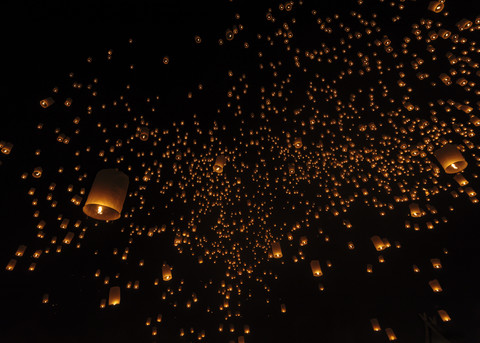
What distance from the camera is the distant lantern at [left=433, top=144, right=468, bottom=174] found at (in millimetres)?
4039

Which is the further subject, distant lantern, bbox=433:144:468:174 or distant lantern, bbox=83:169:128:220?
distant lantern, bbox=433:144:468:174

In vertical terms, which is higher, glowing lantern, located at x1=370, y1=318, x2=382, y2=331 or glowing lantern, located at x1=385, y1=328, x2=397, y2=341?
glowing lantern, located at x1=370, y1=318, x2=382, y2=331

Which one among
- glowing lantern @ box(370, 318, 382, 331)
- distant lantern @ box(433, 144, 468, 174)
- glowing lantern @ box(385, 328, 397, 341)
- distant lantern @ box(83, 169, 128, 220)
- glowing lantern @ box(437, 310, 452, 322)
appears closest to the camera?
A: distant lantern @ box(83, 169, 128, 220)

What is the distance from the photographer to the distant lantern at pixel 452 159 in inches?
159

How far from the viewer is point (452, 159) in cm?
405

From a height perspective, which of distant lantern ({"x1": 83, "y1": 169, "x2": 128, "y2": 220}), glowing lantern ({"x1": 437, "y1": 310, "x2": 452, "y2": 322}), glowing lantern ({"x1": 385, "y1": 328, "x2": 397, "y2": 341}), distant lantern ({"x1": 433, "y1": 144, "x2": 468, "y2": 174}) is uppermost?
distant lantern ({"x1": 433, "y1": 144, "x2": 468, "y2": 174})

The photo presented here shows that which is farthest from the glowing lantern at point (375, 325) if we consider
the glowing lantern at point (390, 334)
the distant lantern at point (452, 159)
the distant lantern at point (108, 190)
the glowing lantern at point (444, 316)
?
the distant lantern at point (108, 190)

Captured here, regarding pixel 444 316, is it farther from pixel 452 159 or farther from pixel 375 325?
pixel 452 159

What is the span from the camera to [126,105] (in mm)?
6273

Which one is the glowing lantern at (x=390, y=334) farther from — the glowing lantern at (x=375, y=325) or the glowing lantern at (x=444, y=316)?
the glowing lantern at (x=444, y=316)

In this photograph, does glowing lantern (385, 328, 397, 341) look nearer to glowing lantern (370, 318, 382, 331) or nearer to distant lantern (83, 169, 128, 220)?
glowing lantern (370, 318, 382, 331)

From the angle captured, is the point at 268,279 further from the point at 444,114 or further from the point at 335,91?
the point at 444,114

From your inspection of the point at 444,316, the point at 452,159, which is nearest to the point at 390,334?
the point at 444,316

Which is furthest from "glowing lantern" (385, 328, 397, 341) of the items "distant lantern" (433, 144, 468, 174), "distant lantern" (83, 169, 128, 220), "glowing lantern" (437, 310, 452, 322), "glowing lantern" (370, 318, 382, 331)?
"distant lantern" (83, 169, 128, 220)
